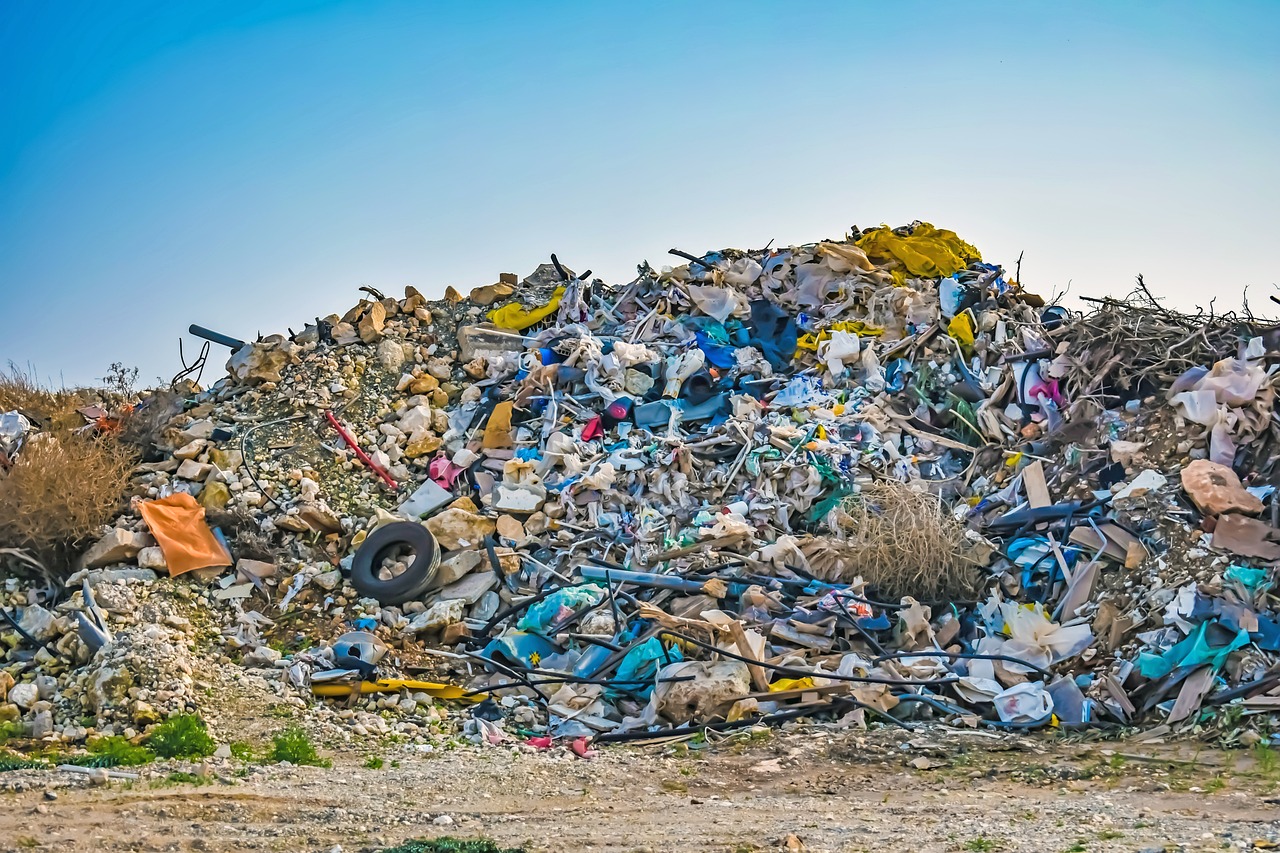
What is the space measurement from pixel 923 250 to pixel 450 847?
31.4ft

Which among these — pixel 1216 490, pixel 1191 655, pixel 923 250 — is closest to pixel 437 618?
pixel 1191 655

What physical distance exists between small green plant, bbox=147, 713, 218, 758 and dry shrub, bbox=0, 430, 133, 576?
10.5 feet

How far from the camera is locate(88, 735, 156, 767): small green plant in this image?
5.74 metres

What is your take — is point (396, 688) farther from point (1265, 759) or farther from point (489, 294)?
point (489, 294)

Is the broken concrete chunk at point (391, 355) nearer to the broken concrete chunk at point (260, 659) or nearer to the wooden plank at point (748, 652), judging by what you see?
the broken concrete chunk at point (260, 659)

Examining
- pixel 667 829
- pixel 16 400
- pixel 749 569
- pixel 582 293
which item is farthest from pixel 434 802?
pixel 16 400

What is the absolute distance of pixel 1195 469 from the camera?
754 cm

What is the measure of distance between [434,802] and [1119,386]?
6506mm

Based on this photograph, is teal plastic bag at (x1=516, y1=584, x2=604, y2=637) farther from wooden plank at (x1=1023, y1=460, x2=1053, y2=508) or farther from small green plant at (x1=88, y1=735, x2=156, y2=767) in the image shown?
wooden plank at (x1=1023, y1=460, x2=1053, y2=508)

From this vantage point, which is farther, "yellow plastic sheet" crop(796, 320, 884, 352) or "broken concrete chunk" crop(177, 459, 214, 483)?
"yellow plastic sheet" crop(796, 320, 884, 352)

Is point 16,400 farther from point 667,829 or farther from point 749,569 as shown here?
point 667,829

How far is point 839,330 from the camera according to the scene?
1132cm

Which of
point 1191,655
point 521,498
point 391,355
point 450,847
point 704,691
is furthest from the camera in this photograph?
point 391,355

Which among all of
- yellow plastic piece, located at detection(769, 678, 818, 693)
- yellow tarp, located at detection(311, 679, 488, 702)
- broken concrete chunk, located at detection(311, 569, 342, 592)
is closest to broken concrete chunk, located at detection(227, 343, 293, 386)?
broken concrete chunk, located at detection(311, 569, 342, 592)
